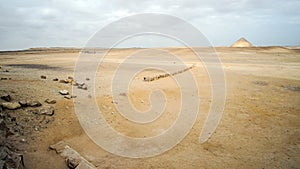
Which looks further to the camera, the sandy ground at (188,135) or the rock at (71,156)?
the sandy ground at (188,135)

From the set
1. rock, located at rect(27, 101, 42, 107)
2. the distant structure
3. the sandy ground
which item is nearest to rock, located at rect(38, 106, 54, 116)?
the sandy ground

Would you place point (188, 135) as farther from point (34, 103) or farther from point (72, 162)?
point (34, 103)

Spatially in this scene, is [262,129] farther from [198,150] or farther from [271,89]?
[271,89]

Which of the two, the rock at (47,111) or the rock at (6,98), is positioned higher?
the rock at (6,98)

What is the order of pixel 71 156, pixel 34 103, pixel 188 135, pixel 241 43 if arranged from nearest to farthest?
pixel 71 156, pixel 188 135, pixel 34 103, pixel 241 43

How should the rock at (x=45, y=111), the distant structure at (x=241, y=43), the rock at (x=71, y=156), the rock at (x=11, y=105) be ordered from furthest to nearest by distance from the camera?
the distant structure at (x=241, y=43) < the rock at (x=45, y=111) < the rock at (x=11, y=105) < the rock at (x=71, y=156)

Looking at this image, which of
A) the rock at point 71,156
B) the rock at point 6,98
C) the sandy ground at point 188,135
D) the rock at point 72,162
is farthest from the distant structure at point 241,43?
the rock at point 72,162

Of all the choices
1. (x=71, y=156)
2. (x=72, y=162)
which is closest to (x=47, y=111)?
(x=71, y=156)

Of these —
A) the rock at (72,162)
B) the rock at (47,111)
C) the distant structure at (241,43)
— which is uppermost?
the distant structure at (241,43)

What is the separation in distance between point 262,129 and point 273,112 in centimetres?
173

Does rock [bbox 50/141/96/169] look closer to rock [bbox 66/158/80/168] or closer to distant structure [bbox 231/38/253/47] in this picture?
rock [bbox 66/158/80/168]

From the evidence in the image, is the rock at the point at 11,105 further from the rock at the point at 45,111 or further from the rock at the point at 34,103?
the rock at the point at 45,111

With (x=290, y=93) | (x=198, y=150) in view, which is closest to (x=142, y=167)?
(x=198, y=150)

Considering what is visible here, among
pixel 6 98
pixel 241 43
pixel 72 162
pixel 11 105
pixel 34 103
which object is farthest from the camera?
pixel 241 43
